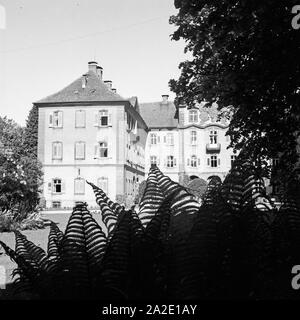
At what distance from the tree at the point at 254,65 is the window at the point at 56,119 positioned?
282 cm

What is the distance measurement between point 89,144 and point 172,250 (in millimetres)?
3850

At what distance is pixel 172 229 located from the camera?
3.40 ft

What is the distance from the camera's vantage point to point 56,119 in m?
7.40

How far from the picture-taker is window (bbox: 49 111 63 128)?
6.70 m

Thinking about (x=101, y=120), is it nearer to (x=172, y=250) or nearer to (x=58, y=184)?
(x=58, y=184)

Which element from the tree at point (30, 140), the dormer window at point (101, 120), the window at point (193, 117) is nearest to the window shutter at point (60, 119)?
the tree at point (30, 140)

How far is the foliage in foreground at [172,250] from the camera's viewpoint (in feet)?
3.02

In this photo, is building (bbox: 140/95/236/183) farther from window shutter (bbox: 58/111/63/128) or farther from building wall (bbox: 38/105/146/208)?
window shutter (bbox: 58/111/63/128)

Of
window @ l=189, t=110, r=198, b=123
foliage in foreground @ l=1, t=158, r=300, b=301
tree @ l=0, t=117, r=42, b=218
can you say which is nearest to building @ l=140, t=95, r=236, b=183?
window @ l=189, t=110, r=198, b=123

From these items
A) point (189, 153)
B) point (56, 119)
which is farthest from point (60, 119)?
point (189, 153)

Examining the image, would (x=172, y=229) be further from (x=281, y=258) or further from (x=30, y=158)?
(x=30, y=158)

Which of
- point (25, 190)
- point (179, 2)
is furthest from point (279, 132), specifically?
point (25, 190)

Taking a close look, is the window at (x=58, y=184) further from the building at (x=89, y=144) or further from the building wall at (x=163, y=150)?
the building wall at (x=163, y=150)
